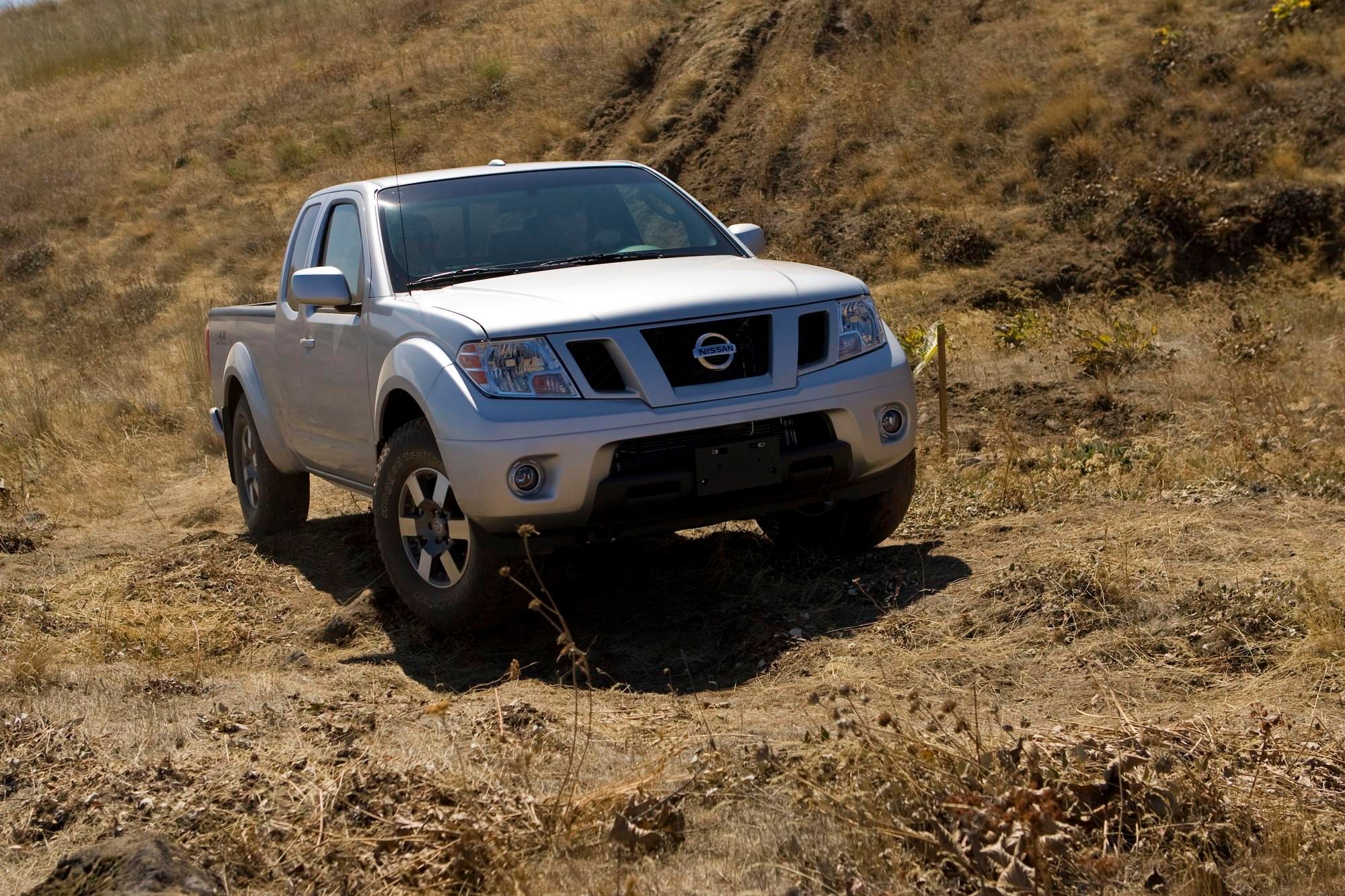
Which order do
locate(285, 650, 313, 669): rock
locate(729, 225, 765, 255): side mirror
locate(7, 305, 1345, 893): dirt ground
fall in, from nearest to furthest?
locate(7, 305, 1345, 893): dirt ground
locate(285, 650, 313, 669): rock
locate(729, 225, 765, 255): side mirror

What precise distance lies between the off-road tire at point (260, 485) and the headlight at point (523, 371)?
114 inches

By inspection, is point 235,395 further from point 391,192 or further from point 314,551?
point 391,192

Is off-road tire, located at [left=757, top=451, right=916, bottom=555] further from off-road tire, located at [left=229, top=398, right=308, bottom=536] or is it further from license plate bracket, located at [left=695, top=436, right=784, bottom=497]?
off-road tire, located at [left=229, top=398, right=308, bottom=536]

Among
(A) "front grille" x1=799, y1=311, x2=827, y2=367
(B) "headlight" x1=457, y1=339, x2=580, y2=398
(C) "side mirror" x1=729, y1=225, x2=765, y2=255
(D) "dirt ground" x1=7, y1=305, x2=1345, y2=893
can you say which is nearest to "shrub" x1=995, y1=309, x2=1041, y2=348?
(D) "dirt ground" x1=7, y1=305, x2=1345, y2=893

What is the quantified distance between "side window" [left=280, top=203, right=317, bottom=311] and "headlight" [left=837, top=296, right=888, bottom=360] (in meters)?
2.83

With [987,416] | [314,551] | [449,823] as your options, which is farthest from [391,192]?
[987,416]

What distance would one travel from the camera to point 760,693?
443 centimetres

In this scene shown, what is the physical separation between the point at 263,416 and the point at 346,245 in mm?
1300

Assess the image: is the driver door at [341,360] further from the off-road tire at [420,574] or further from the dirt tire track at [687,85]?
the dirt tire track at [687,85]

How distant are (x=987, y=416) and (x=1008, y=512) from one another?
2.97 metres

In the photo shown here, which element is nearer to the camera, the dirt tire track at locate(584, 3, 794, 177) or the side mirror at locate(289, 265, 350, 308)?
the side mirror at locate(289, 265, 350, 308)

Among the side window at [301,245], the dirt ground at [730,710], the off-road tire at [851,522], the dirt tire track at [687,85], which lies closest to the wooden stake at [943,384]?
the dirt ground at [730,710]

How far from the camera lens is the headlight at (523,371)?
4.75 m

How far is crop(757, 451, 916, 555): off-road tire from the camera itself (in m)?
5.63
